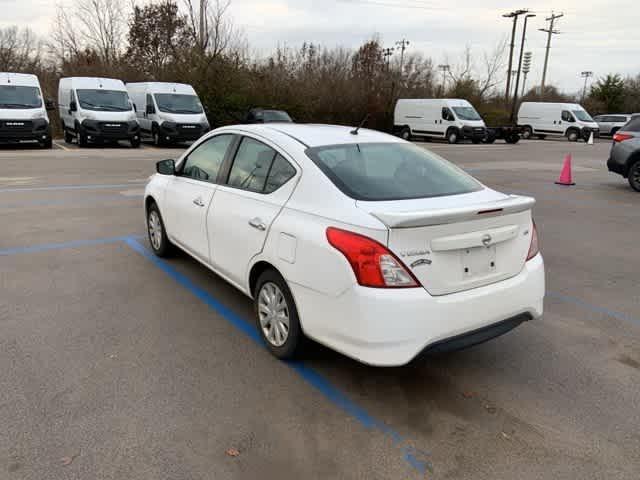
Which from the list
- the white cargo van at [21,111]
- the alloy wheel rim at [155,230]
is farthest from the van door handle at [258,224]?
the white cargo van at [21,111]

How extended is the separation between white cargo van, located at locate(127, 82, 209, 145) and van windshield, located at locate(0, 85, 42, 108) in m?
4.21

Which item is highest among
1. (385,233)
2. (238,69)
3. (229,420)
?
(238,69)

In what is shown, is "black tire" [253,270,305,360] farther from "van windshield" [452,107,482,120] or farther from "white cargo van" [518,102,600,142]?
"white cargo van" [518,102,600,142]

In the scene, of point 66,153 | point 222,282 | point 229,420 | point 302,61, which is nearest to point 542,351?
point 229,420

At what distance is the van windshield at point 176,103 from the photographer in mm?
20781

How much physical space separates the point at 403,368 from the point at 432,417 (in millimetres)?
607

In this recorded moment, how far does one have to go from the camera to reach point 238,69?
2967 cm

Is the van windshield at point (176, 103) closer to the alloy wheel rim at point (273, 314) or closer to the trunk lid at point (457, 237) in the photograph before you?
the alloy wheel rim at point (273, 314)

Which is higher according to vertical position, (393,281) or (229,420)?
(393,281)

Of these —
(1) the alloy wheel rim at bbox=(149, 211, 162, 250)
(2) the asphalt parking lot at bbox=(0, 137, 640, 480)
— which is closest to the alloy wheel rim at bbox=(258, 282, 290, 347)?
(2) the asphalt parking lot at bbox=(0, 137, 640, 480)

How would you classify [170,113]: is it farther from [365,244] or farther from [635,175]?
[365,244]

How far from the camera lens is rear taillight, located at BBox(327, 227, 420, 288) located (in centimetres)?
290

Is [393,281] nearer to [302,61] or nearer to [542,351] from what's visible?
[542,351]

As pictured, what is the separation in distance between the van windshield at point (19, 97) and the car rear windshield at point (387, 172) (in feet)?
57.6
